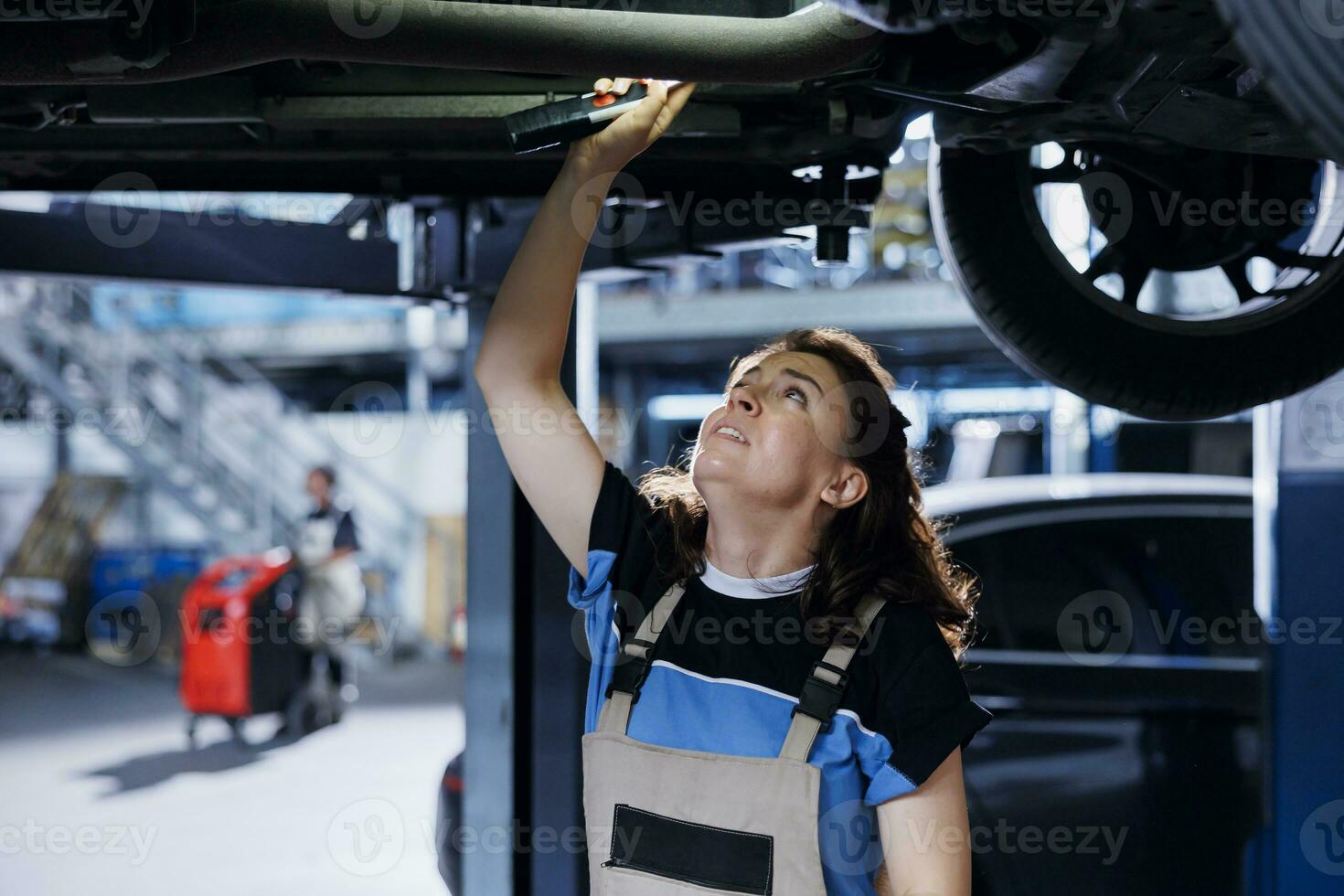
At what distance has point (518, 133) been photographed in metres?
1.28

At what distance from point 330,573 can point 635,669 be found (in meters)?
4.76

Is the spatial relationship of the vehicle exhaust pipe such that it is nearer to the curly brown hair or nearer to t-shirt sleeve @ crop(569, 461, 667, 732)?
the curly brown hair

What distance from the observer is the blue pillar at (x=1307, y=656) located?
2.15m

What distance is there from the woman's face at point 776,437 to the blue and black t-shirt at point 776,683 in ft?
0.38

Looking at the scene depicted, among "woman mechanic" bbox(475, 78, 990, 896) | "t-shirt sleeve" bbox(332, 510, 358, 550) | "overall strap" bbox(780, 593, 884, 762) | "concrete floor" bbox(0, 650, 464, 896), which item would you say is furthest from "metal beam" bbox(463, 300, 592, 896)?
"t-shirt sleeve" bbox(332, 510, 358, 550)

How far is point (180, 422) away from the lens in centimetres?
918

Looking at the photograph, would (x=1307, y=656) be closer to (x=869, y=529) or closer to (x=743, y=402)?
(x=869, y=529)

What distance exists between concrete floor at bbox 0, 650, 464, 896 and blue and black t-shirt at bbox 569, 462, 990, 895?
268cm

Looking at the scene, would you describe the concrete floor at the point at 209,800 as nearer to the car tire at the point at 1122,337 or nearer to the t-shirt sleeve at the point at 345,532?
the t-shirt sleeve at the point at 345,532

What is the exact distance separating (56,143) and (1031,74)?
1.35 meters

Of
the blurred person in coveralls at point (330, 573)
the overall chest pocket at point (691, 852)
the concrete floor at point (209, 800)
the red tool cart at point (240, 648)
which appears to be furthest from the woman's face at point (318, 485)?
the overall chest pocket at point (691, 852)

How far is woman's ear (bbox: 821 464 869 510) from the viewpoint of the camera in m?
1.43

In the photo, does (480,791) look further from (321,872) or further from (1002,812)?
(321,872)

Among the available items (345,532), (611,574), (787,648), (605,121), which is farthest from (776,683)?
(345,532)
